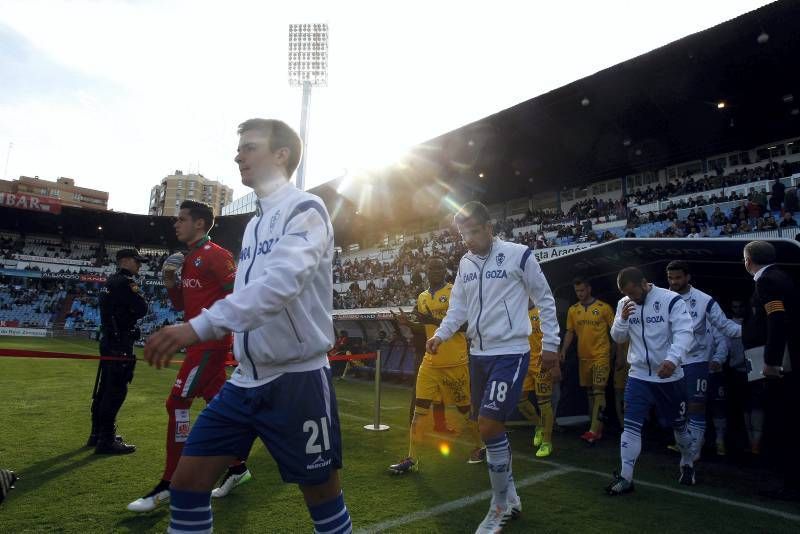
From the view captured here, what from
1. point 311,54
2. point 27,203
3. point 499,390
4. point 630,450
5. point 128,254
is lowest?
point 630,450

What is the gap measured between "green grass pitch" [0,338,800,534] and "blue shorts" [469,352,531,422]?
33.8 inches

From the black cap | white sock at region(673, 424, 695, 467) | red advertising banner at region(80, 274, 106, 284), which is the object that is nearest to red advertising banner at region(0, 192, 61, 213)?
red advertising banner at region(80, 274, 106, 284)

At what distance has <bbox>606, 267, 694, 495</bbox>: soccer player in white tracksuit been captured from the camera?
14.8 ft

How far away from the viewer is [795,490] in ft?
14.9

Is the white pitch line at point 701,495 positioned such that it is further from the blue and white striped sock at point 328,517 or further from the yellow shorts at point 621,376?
the blue and white striped sock at point 328,517

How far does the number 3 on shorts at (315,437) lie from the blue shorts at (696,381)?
16.9 feet

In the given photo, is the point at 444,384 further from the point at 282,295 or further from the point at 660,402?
the point at 282,295

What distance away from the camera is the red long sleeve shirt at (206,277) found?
4066 mm

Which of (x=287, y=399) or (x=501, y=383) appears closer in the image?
(x=287, y=399)

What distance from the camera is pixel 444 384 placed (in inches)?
232

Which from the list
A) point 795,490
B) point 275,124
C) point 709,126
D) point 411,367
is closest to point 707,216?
point 709,126

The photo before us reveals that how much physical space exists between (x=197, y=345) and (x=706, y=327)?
555 centimetres

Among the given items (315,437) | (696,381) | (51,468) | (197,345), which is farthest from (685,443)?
(51,468)

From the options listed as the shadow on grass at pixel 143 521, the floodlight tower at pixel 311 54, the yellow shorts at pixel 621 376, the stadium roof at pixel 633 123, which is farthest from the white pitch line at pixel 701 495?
the floodlight tower at pixel 311 54
